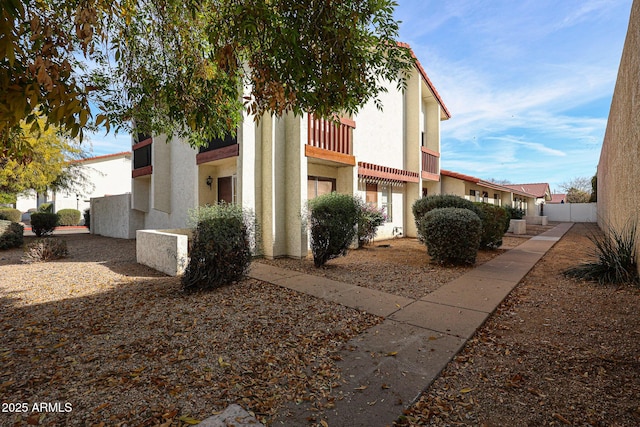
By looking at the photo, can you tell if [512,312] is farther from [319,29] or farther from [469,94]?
[469,94]

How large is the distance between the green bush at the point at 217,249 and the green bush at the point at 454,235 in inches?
184

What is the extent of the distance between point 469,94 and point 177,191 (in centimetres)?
1249

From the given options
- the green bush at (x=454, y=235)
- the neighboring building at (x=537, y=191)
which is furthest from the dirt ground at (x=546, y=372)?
the neighboring building at (x=537, y=191)

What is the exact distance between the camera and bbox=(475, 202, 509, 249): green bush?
10.1 m

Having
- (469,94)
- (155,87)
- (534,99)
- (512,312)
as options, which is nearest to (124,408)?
(155,87)

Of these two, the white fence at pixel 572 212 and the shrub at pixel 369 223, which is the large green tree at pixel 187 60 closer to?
the shrub at pixel 369 223

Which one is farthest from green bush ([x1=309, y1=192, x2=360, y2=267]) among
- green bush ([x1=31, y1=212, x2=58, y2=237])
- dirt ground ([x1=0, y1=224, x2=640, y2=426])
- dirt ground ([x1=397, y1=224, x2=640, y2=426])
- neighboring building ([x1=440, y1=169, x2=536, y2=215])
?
green bush ([x1=31, y1=212, x2=58, y2=237])

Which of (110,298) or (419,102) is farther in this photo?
(419,102)

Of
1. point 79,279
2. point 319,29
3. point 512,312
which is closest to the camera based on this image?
point 319,29

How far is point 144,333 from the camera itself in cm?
384

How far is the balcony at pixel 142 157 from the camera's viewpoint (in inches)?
520

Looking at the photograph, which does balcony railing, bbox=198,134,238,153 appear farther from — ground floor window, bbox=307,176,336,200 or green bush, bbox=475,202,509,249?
green bush, bbox=475,202,509,249

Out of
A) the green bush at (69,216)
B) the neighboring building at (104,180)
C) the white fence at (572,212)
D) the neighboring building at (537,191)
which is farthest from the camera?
the neighboring building at (537,191)

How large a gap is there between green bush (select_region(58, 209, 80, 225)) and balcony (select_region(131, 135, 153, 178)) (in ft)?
52.2
